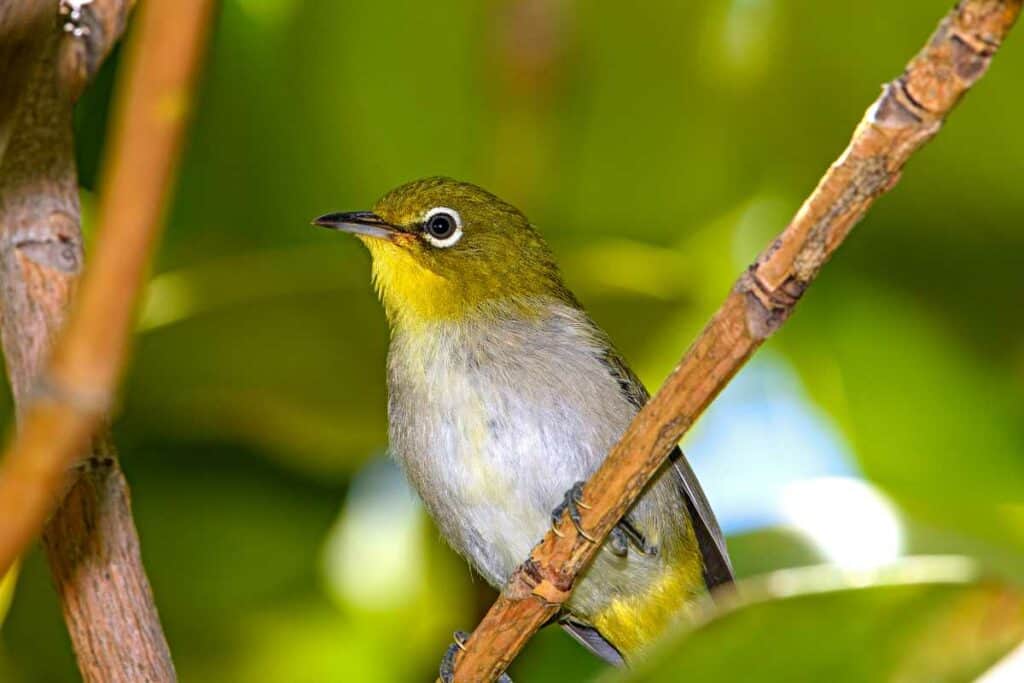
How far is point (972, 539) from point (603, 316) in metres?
1.03

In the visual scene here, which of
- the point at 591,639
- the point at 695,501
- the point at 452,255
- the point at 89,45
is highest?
the point at 452,255

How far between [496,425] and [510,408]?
0.05 meters

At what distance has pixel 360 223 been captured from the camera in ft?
10.3

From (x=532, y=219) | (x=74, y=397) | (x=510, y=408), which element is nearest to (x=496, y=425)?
(x=510, y=408)

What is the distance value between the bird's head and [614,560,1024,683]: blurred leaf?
1518mm

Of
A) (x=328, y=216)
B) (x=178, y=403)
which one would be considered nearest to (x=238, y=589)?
(x=178, y=403)

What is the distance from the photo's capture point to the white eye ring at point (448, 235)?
347cm

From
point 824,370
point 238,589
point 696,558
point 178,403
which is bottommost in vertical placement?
point 238,589

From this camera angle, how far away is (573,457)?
311 cm

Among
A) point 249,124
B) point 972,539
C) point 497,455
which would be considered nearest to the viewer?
point 972,539

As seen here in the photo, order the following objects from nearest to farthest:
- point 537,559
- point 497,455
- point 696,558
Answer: point 537,559 < point 497,455 < point 696,558

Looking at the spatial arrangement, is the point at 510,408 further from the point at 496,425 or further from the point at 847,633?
the point at 847,633

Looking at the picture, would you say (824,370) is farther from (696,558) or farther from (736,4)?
(736,4)

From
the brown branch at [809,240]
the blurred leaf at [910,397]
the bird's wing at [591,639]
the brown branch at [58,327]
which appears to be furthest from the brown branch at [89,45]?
the bird's wing at [591,639]
